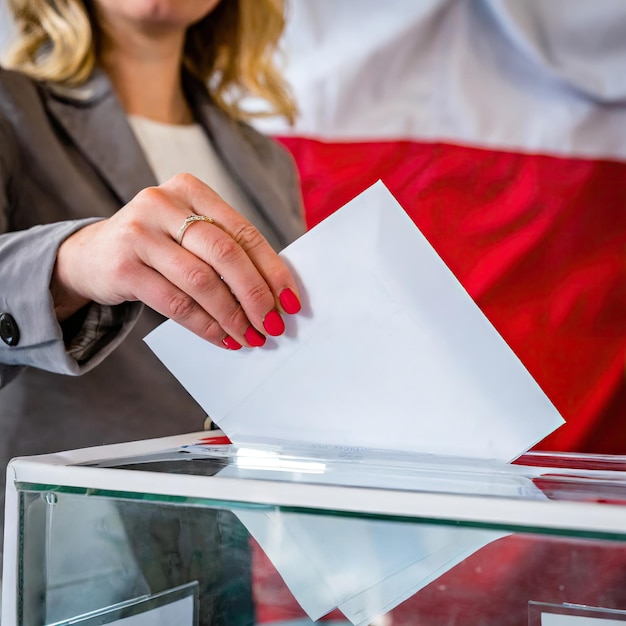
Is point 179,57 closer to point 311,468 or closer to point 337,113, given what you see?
point 337,113

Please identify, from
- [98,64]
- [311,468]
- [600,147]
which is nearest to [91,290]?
[311,468]

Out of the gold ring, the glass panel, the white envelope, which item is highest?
the gold ring

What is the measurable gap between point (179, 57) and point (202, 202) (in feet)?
2.33

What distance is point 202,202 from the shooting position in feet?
1.79

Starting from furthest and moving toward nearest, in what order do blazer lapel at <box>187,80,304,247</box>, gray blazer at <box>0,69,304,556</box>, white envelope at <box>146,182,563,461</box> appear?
blazer lapel at <box>187,80,304,247</box> → gray blazer at <box>0,69,304,556</box> → white envelope at <box>146,182,563,461</box>

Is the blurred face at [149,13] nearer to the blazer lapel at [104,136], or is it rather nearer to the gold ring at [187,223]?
the blazer lapel at [104,136]

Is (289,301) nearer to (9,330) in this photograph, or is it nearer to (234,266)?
(234,266)

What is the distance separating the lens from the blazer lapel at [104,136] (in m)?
0.89

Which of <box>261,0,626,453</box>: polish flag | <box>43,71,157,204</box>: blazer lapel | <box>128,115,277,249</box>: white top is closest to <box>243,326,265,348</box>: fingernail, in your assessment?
<box>43,71,157,204</box>: blazer lapel

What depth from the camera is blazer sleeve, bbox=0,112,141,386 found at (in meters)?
0.59

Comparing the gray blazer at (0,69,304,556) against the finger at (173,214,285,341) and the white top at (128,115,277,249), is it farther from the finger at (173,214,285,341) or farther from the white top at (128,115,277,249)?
the finger at (173,214,285,341)

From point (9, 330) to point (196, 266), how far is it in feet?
0.65

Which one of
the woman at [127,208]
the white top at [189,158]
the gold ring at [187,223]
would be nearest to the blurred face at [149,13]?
the woman at [127,208]

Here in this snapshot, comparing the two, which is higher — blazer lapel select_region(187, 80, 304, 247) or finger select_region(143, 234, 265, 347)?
blazer lapel select_region(187, 80, 304, 247)
